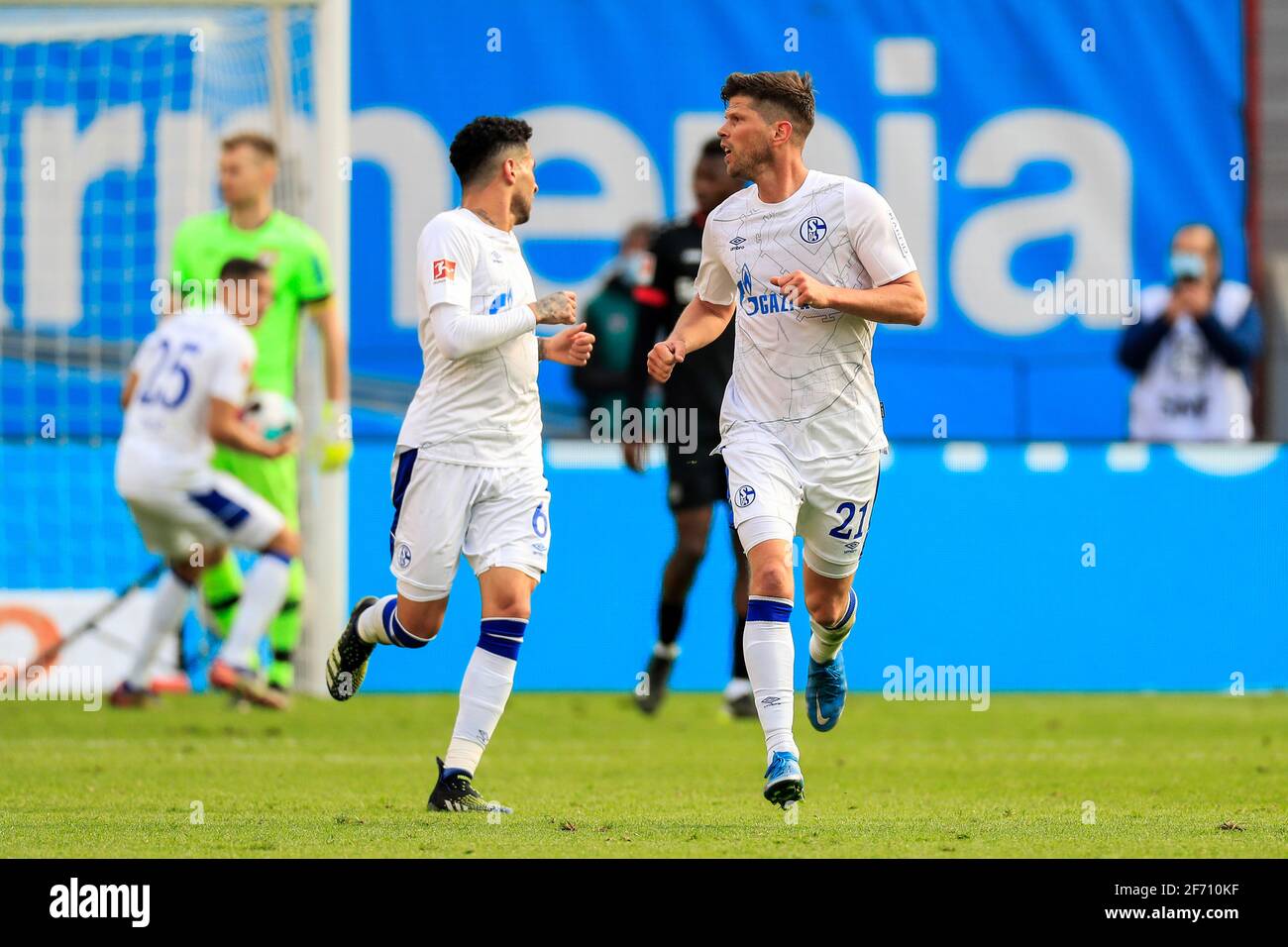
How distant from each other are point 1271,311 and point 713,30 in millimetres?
4071

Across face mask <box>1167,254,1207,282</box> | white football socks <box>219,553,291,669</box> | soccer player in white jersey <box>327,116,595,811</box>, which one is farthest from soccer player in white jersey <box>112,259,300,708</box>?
face mask <box>1167,254,1207,282</box>

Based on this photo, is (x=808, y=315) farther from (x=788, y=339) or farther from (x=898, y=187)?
(x=898, y=187)

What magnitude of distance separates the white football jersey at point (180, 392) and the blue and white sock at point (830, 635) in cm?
381

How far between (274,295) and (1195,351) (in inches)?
222

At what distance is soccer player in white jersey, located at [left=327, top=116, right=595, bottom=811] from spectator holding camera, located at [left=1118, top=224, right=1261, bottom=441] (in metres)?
7.37

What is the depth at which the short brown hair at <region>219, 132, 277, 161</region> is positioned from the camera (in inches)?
411

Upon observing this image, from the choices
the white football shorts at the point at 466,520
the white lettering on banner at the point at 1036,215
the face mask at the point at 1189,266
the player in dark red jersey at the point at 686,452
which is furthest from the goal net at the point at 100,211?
the face mask at the point at 1189,266

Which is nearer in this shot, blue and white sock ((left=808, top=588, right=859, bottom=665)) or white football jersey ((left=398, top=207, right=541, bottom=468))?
white football jersey ((left=398, top=207, right=541, bottom=468))

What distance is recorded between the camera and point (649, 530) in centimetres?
1180

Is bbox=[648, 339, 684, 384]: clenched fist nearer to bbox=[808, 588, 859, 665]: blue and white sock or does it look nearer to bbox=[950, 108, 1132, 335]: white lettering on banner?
bbox=[808, 588, 859, 665]: blue and white sock

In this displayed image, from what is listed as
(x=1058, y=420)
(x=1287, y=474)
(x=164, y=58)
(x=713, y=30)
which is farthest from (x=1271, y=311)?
(x=164, y=58)

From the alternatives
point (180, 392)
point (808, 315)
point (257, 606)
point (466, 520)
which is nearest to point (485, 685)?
point (466, 520)

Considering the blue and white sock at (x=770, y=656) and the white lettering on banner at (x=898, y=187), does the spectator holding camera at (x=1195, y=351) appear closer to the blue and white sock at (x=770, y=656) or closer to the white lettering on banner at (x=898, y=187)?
the white lettering on banner at (x=898, y=187)

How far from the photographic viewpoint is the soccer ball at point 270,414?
10312 millimetres
